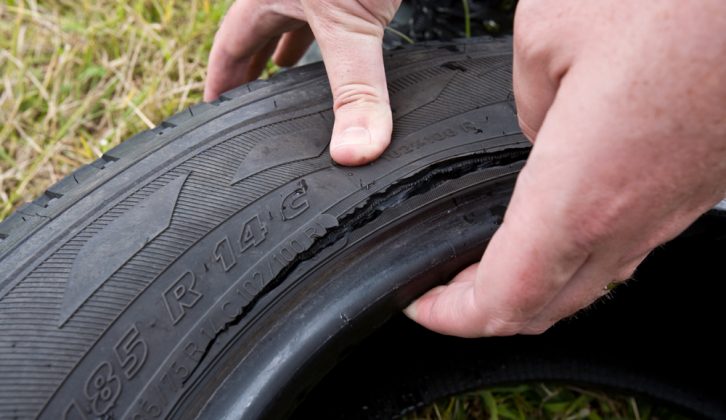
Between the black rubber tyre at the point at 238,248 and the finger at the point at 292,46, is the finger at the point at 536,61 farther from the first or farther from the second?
the finger at the point at 292,46

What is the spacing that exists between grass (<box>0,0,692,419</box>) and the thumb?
0.92 meters

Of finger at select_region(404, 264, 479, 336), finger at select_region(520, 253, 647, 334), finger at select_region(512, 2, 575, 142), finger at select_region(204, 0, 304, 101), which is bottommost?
finger at select_region(520, 253, 647, 334)

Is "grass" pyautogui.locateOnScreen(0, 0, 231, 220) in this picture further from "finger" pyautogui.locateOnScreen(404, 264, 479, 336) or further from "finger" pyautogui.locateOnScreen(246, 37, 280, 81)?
"finger" pyautogui.locateOnScreen(404, 264, 479, 336)

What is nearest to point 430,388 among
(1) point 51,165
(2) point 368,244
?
(2) point 368,244

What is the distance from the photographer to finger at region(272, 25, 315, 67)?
5.38ft

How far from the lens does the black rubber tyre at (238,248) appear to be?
0.92 meters

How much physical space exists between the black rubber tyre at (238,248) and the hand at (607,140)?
0.25 m

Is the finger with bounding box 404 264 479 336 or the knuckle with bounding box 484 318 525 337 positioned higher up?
the finger with bounding box 404 264 479 336

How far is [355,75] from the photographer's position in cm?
116

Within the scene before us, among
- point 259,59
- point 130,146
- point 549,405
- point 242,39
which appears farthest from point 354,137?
point 549,405

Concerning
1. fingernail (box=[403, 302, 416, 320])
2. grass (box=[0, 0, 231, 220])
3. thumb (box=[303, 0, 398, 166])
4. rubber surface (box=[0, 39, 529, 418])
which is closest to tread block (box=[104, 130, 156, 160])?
rubber surface (box=[0, 39, 529, 418])

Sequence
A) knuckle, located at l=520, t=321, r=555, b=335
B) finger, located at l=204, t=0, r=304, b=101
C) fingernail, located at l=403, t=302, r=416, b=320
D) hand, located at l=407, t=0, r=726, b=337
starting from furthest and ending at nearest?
finger, located at l=204, t=0, r=304, b=101 → fingernail, located at l=403, t=302, r=416, b=320 → knuckle, located at l=520, t=321, r=555, b=335 → hand, located at l=407, t=0, r=726, b=337

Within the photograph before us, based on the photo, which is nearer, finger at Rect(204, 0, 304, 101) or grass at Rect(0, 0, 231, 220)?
finger at Rect(204, 0, 304, 101)

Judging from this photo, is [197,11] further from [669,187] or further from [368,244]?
[669,187]
